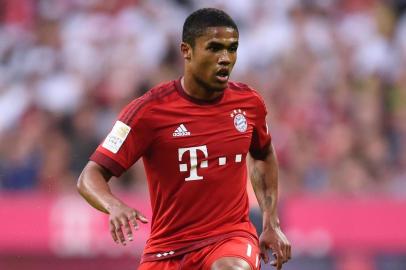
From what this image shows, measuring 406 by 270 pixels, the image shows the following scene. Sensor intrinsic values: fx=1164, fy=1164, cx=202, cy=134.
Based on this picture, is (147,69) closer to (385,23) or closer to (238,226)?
(385,23)

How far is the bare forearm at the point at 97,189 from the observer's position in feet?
21.7

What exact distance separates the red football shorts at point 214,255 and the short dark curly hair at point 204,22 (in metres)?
1.23

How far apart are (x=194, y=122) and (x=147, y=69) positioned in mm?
6497

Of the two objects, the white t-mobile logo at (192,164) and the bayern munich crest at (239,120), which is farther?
the bayern munich crest at (239,120)

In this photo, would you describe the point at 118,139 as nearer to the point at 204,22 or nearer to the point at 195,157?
the point at 195,157

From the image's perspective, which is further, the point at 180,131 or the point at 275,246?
the point at 275,246

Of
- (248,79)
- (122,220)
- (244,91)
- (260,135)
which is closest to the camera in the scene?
(122,220)

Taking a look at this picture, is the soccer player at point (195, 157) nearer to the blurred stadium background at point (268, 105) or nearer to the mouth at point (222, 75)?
the mouth at point (222, 75)

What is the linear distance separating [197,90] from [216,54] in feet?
1.02

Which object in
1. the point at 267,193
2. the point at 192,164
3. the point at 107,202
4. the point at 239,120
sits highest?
the point at 239,120

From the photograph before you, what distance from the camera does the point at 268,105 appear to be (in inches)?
520

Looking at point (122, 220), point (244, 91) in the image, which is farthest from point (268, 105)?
point (122, 220)

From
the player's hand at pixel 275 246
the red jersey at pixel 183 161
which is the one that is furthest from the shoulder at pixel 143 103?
the player's hand at pixel 275 246

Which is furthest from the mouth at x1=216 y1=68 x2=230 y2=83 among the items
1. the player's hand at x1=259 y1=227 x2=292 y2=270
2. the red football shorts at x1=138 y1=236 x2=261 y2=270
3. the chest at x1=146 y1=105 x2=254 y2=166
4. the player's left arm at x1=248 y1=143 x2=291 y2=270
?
the player's hand at x1=259 y1=227 x2=292 y2=270
